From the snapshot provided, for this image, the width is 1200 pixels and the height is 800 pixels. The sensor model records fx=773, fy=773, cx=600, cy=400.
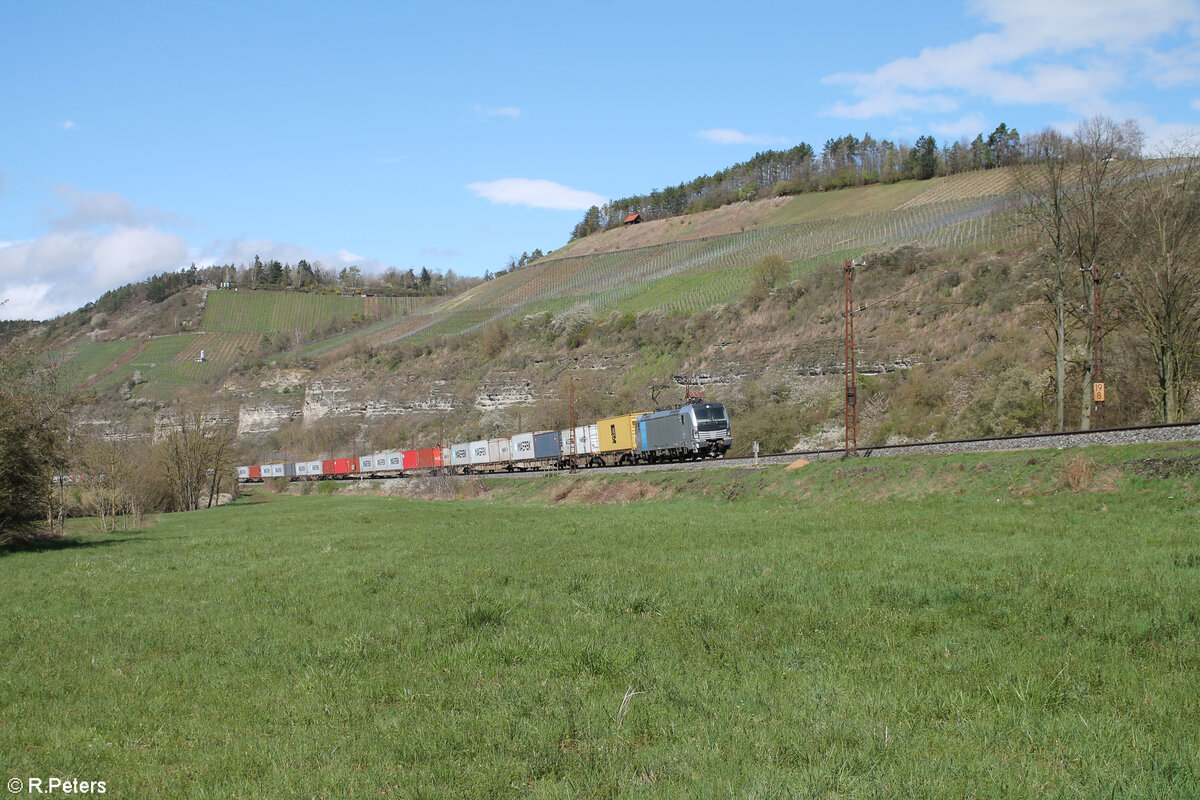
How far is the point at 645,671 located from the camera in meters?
7.65

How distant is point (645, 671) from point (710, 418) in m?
40.6

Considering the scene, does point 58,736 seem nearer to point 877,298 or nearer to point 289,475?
point 877,298

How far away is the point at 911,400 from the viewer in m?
51.8

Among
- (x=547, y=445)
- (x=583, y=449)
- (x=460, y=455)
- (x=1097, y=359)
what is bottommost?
(x=460, y=455)

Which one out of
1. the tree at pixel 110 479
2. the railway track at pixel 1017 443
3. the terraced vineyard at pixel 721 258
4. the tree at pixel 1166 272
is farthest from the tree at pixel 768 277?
the tree at pixel 110 479

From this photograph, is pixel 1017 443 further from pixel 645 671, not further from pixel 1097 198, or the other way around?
pixel 645 671

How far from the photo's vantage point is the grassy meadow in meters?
5.43

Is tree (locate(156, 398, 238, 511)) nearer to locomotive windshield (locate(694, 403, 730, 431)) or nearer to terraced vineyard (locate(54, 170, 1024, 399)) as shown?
terraced vineyard (locate(54, 170, 1024, 399))

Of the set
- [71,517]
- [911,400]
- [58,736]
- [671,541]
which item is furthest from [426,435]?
[58,736]

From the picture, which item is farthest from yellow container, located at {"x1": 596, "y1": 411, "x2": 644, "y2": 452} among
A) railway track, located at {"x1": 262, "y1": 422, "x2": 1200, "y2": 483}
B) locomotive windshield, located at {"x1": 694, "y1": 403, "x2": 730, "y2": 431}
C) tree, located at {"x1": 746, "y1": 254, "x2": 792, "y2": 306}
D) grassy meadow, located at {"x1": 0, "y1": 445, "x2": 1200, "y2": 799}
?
tree, located at {"x1": 746, "y1": 254, "x2": 792, "y2": 306}

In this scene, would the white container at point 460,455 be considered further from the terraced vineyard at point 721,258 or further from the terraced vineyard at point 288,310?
the terraced vineyard at point 288,310

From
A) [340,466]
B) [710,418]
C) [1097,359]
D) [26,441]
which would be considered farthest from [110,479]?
[1097,359]

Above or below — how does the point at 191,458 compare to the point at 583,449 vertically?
above

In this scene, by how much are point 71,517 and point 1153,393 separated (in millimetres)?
62098
